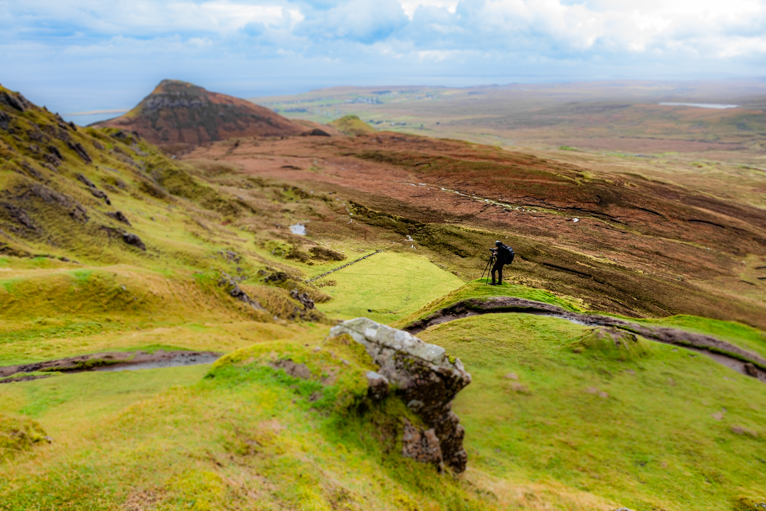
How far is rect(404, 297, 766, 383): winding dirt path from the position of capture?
65.5 feet

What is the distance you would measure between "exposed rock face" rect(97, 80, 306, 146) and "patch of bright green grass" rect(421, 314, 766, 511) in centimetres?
13796

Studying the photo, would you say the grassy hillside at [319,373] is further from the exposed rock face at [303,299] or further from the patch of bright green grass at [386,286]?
the exposed rock face at [303,299]

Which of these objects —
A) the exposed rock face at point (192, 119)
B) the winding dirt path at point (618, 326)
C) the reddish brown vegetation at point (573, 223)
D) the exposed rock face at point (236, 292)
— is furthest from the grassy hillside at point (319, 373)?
the exposed rock face at point (192, 119)

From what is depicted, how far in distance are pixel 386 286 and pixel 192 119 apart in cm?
13341

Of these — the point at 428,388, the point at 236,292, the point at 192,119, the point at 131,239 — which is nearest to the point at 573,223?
the point at 236,292

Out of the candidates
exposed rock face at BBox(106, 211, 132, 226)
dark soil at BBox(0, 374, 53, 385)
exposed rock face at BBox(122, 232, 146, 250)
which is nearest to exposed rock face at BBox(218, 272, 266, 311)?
exposed rock face at BBox(122, 232, 146, 250)

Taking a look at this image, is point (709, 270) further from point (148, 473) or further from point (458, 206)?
point (148, 473)

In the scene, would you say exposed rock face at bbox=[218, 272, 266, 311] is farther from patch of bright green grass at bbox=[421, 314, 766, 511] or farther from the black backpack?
the black backpack

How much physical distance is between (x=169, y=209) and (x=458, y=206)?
1511 inches

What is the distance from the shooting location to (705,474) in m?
13.1

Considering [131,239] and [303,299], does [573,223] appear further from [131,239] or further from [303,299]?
[131,239]

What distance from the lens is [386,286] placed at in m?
37.8

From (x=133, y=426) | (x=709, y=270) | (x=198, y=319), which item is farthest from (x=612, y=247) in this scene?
(x=133, y=426)

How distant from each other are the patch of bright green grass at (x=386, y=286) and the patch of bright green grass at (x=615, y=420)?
12.5 m
